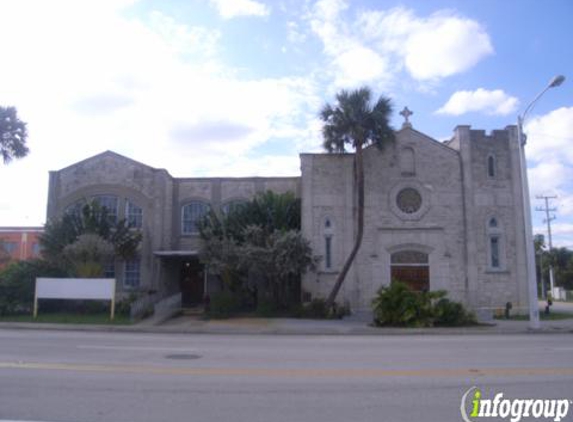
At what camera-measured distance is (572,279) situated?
6184 centimetres

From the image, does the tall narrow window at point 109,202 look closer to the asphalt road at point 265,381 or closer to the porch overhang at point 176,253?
the porch overhang at point 176,253

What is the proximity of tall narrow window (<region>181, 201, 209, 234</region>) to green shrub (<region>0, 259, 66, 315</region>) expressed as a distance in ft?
24.5

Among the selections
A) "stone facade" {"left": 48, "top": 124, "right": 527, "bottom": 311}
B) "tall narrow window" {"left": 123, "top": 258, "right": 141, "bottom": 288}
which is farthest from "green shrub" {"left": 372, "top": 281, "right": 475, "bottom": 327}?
"tall narrow window" {"left": 123, "top": 258, "right": 141, "bottom": 288}

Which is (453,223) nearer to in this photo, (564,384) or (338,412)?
(564,384)

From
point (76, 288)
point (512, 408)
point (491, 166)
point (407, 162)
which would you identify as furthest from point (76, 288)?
point (491, 166)

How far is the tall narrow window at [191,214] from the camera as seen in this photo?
30.6 m

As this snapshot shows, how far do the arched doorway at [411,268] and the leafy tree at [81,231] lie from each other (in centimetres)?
1394

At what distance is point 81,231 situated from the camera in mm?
26188

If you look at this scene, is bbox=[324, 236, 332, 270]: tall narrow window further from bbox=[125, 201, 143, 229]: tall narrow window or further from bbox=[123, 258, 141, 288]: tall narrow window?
bbox=[125, 201, 143, 229]: tall narrow window

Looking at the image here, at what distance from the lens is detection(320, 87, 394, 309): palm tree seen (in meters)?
24.3

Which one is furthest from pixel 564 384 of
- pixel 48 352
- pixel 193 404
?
pixel 48 352

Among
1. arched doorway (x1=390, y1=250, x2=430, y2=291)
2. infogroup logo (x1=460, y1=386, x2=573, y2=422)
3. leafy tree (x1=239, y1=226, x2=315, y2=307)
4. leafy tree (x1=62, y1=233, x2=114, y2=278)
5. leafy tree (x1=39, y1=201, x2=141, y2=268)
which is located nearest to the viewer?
infogroup logo (x1=460, y1=386, x2=573, y2=422)

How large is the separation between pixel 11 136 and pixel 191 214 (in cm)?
1021

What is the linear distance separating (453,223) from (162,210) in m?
15.9
